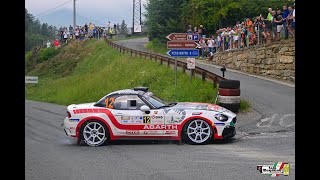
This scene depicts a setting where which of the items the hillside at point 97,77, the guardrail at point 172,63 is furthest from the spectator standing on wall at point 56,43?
the guardrail at point 172,63

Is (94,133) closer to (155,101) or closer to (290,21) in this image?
(155,101)

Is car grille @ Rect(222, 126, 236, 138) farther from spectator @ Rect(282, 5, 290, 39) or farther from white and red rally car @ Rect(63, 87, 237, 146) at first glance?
spectator @ Rect(282, 5, 290, 39)

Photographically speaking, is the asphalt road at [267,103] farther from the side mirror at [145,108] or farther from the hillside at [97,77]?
the side mirror at [145,108]

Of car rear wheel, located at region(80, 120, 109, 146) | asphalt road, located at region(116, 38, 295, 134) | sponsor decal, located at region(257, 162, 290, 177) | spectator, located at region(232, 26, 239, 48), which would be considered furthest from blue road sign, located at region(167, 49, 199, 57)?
spectator, located at region(232, 26, 239, 48)

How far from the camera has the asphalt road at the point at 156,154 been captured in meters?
5.91

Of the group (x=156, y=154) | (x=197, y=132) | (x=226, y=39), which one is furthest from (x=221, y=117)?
(x=226, y=39)

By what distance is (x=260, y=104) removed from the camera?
13.0 metres

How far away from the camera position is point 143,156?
295 inches

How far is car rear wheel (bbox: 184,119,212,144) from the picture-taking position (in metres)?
8.79

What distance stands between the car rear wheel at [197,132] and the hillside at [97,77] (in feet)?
7.27

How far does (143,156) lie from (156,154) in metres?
0.26
